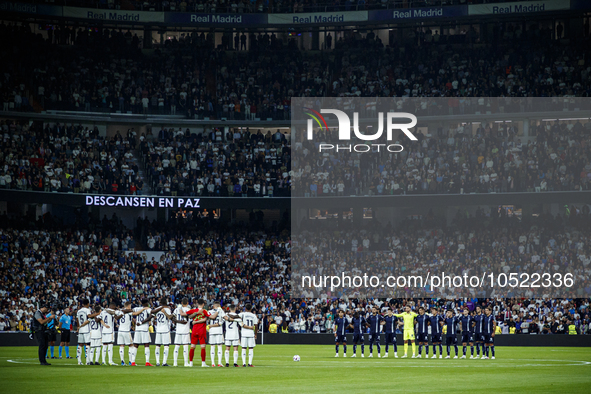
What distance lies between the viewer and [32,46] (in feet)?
185

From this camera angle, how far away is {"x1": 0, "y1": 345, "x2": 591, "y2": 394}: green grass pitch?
1844 centimetres

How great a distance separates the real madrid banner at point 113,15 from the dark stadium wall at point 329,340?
997 inches

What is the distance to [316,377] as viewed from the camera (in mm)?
21625

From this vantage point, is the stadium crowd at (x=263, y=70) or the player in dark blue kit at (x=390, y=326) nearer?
the player in dark blue kit at (x=390, y=326)

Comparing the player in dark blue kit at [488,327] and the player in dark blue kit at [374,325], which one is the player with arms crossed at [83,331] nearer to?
the player in dark blue kit at [374,325]

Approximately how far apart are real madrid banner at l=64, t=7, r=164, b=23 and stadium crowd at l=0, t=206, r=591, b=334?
14.8 metres

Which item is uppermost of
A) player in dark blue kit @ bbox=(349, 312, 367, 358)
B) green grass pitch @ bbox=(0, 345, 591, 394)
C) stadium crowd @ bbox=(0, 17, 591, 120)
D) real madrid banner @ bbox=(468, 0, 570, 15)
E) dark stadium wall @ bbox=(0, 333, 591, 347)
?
real madrid banner @ bbox=(468, 0, 570, 15)

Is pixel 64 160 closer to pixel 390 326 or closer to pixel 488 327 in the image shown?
pixel 390 326

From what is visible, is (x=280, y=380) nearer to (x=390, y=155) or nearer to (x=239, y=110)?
(x=390, y=155)

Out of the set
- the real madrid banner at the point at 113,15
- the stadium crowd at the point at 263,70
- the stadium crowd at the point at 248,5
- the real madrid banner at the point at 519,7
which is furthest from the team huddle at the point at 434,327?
the real madrid banner at the point at 113,15

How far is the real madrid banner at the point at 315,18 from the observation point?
5828 cm

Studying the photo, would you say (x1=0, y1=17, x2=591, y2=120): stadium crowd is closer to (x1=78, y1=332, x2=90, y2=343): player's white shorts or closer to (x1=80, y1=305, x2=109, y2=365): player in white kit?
(x1=78, y1=332, x2=90, y2=343): player's white shorts

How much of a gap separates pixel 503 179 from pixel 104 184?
82.7ft

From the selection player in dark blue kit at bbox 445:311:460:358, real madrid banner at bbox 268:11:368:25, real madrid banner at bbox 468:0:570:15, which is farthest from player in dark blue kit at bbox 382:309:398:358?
real madrid banner at bbox 268:11:368:25
